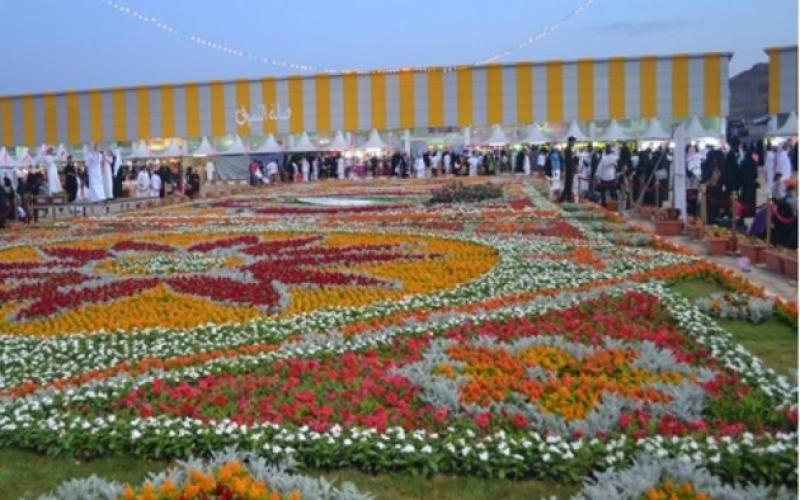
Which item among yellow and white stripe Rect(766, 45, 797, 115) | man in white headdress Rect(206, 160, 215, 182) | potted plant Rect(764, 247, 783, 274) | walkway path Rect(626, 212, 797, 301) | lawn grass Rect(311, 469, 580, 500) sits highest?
yellow and white stripe Rect(766, 45, 797, 115)

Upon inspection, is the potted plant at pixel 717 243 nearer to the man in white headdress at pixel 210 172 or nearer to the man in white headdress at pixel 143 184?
the man in white headdress at pixel 143 184

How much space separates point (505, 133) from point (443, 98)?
2886 mm

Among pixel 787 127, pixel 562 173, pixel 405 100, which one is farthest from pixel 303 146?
pixel 787 127

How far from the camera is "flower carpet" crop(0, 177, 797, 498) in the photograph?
3.91 meters

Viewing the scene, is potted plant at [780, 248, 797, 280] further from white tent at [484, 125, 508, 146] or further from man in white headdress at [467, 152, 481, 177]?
white tent at [484, 125, 508, 146]

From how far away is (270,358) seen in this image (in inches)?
219

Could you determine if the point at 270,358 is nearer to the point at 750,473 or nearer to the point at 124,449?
the point at 124,449

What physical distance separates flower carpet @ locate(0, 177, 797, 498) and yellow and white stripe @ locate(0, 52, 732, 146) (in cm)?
2695

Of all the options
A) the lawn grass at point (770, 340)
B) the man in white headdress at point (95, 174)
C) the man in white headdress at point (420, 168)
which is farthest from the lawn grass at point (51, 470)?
the man in white headdress at point (420, 168)

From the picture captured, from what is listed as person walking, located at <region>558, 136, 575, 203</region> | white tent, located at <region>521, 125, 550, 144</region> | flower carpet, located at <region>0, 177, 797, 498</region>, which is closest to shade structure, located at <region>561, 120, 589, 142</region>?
white tent, located at <region>521, 125, 550, 144</region>

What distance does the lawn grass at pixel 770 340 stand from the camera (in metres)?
5.27

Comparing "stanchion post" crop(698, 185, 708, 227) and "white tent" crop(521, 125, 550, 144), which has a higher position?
"white tent" crop(521, 125, 550, 144)

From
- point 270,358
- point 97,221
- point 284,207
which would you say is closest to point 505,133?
point 284,207

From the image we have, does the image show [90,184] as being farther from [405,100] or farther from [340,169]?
[405,100]
